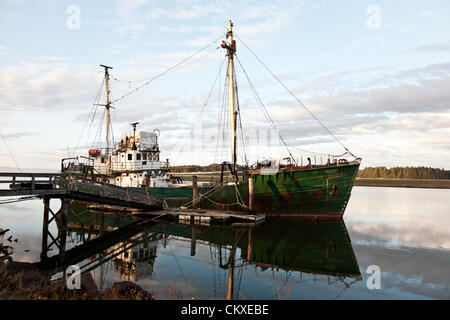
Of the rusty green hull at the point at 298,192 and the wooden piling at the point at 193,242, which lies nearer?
the wooden piling at the point at 193,242

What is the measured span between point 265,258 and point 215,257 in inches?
105

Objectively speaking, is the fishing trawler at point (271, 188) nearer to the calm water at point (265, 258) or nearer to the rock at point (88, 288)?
the calm water at point (265, 258)

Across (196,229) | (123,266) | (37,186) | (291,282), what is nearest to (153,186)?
(196,229)

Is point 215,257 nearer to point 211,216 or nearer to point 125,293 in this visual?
point 125,293

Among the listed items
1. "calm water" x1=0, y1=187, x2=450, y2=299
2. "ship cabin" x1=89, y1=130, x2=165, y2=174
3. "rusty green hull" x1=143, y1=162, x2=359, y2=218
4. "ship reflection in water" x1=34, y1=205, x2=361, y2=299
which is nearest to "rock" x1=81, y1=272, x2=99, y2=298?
"ship reflection in water" x1=34, y1=205, x2=361, y2=299

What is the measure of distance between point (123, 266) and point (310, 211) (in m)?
17.3

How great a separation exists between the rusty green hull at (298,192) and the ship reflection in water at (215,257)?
6.38 feet

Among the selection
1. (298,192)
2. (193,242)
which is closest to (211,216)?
(193,242)

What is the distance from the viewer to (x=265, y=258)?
48.5 feet

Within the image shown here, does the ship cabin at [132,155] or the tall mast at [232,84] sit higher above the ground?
the tall mast at [232,84]

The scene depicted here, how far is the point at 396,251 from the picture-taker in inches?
659

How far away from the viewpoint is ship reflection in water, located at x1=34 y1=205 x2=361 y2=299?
36.5ft

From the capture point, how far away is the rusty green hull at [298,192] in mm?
24594

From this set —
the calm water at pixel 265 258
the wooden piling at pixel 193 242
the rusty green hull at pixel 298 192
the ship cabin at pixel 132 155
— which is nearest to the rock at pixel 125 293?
the calm water at pixel 265 258
